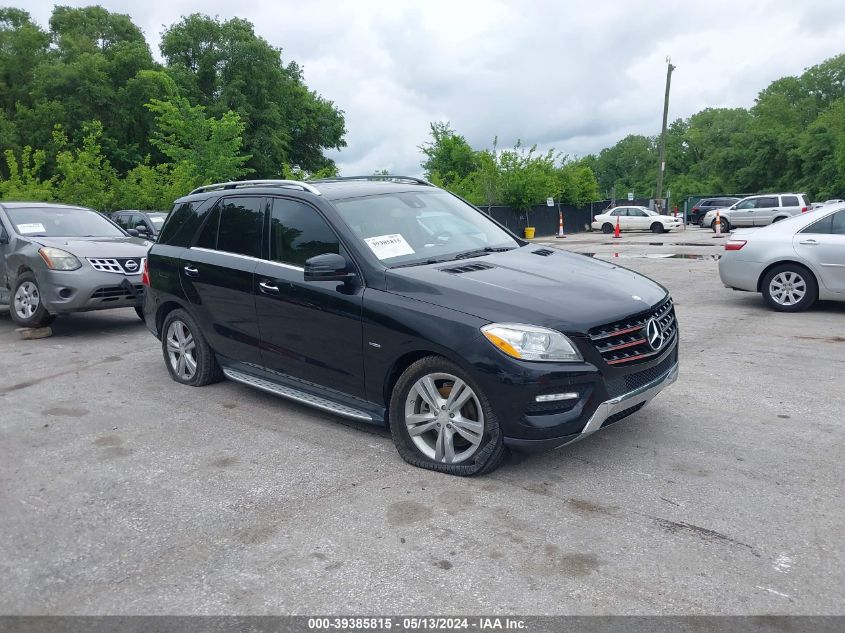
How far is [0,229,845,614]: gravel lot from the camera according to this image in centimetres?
313

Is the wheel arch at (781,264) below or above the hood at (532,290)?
below

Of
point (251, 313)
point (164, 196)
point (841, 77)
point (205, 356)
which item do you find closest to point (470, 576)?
point (251, 313)

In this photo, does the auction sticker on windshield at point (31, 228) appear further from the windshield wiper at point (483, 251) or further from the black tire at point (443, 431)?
the black tire at point (443, 431)

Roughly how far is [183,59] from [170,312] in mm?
44524

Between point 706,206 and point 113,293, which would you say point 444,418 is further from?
point 706,206

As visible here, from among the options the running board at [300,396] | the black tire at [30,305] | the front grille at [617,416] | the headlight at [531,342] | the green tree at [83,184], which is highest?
the green tree at [83,184]

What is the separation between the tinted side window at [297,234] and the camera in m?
5.07

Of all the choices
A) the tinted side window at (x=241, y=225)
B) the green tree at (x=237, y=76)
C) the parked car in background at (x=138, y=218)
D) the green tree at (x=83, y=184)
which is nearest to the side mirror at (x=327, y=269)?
the tinted side window at (x=241, y=225)

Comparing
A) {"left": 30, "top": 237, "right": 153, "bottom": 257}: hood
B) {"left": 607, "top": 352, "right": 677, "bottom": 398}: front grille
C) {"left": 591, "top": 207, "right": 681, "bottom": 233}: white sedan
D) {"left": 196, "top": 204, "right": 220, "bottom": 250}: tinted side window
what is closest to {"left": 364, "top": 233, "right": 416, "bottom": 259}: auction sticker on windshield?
{"left": 607, "top": 352, "right": 677, "bottom": 398}: front grille

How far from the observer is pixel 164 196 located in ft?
82.5

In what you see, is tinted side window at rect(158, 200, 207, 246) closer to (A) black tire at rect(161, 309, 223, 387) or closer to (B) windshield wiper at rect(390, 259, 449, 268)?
(A) black tire at rect(161, 309, 223, 387)

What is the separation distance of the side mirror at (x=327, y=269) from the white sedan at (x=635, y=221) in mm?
35146

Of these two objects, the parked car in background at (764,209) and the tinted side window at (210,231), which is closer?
the tinted side window at (210,231)

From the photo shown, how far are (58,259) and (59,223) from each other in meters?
1.27
